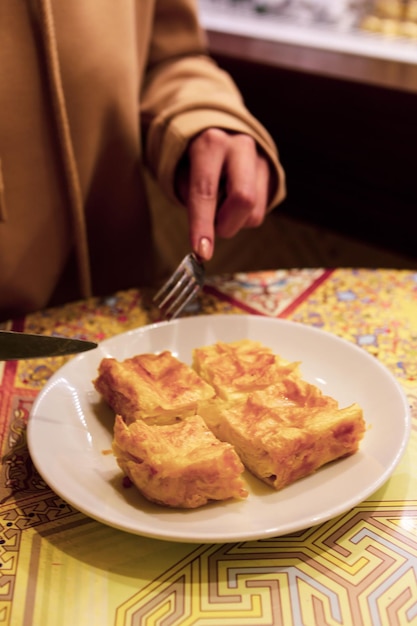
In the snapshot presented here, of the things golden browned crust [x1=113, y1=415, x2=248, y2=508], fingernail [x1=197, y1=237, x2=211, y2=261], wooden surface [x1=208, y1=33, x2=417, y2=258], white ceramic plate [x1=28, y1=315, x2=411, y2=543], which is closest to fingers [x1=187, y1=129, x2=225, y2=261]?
fingernail [x1=197, y1=237, x2=211, y2=261]

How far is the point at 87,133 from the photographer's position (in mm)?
1169

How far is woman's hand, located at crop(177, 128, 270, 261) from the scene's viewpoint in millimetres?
1042

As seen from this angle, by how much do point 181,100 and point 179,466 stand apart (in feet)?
2.58

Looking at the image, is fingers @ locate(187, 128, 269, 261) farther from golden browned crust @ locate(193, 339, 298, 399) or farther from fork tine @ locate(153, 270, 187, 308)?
golden browned crust @ locate(193, 339, 298, 399)

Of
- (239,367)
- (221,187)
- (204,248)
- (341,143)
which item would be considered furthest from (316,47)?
(239,367)

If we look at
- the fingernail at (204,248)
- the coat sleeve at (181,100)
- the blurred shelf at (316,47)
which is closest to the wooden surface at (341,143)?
the blurred shelf at (316,47)

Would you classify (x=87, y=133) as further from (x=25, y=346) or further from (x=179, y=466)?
(x=179, y=466)

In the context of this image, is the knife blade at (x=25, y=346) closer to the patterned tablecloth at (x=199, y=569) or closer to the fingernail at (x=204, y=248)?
the patterned tablecloth at (x=199, y=569)

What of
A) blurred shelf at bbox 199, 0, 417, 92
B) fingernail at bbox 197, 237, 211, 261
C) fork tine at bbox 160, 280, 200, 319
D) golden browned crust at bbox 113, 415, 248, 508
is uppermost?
golden browned crust at bbox 113, 415, 248, 508

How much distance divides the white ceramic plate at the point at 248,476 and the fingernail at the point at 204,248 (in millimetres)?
90

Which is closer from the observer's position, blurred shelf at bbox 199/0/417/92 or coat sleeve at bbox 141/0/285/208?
coat sleeve at bbox 141/0/285/208

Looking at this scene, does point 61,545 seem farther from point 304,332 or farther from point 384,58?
point 384,58

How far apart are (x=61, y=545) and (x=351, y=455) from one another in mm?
315

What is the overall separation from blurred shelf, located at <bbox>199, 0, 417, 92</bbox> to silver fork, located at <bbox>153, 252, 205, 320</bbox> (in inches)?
38.7
